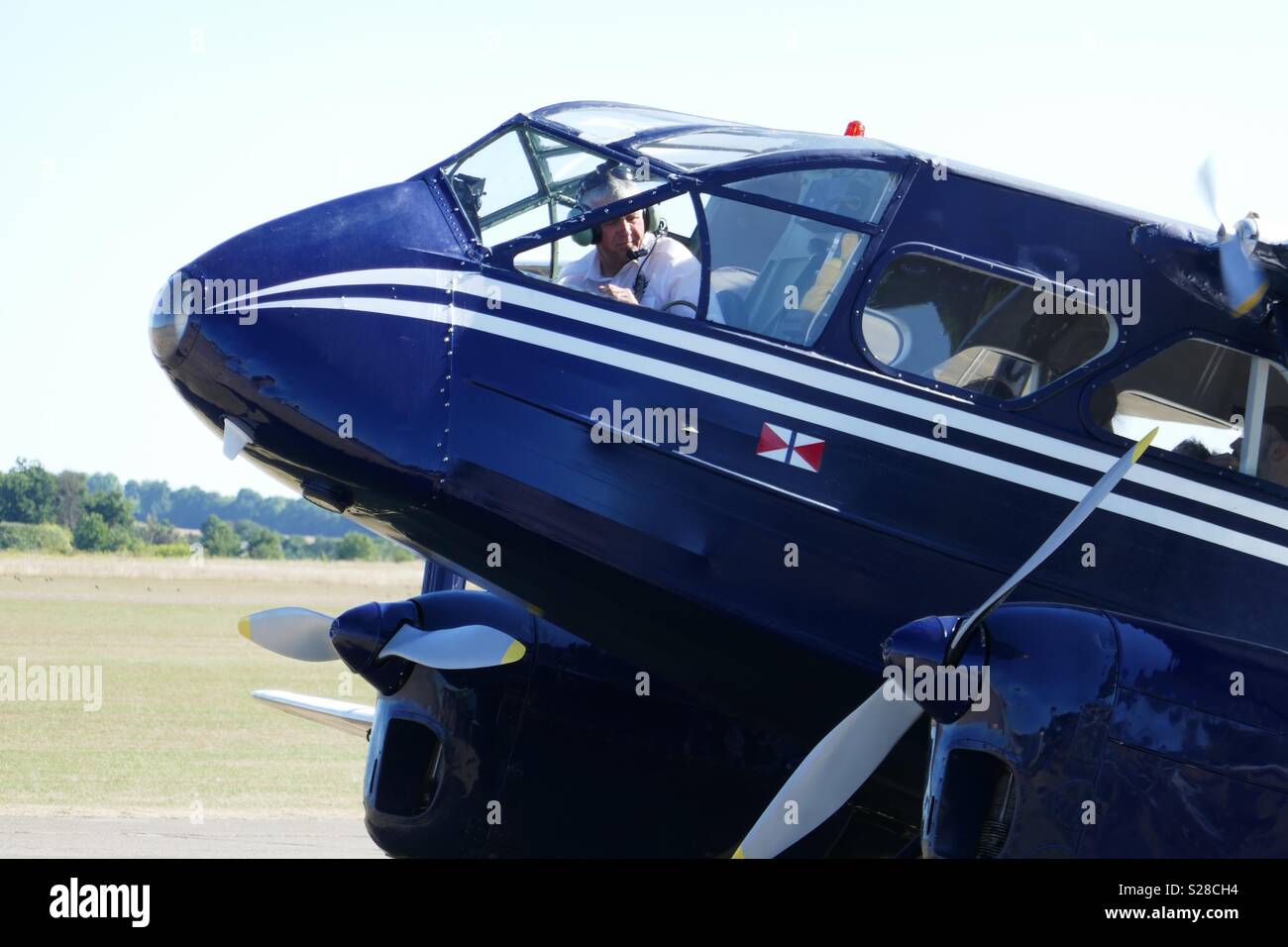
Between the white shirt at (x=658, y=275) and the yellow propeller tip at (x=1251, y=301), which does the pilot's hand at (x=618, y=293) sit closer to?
the white shirt at (x=658, y=275)

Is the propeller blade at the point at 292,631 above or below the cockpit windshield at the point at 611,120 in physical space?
below

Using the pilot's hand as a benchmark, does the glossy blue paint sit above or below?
below

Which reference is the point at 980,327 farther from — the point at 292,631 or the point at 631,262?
the point at 292,631

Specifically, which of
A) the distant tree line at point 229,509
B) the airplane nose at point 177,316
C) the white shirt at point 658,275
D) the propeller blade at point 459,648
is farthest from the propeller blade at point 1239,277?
the distant tree line at point 229,509

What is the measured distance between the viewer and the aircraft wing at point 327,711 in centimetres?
1157

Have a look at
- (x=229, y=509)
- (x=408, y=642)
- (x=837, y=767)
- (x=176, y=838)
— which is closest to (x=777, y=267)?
(x=837, y=767)

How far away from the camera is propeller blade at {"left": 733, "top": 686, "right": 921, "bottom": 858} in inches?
297

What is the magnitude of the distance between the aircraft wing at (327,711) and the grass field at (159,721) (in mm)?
→ 5423

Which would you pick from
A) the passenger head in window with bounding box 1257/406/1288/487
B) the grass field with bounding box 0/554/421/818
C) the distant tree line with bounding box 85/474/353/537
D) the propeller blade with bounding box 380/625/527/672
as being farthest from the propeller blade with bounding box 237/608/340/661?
the distant tree line with bounding box 85/474/353/537

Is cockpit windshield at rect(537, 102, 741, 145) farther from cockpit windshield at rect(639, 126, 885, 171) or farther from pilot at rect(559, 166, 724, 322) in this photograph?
pilot at rect(559, 166, 724, 322)

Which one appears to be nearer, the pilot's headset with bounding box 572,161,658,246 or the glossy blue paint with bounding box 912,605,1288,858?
the glossy blue paint with bounding box 912,605,1288,858

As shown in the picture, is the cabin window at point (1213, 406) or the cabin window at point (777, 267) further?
the cabin window at point (1213, 406)

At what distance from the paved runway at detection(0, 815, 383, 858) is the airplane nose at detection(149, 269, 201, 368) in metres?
6.92
